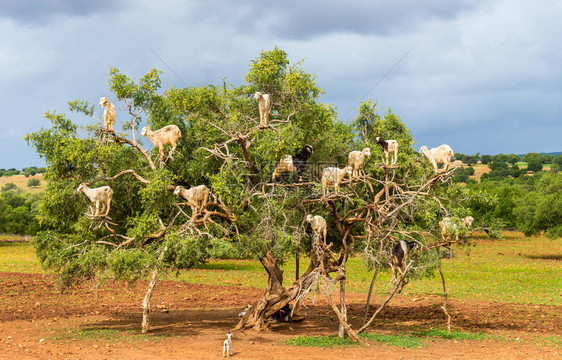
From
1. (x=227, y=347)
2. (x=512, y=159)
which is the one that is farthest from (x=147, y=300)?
(x=512, y=159)

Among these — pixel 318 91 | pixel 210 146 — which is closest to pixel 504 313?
pixel 318 91

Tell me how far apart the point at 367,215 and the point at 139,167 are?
6.65 metres

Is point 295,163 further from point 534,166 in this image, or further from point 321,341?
point 534,166

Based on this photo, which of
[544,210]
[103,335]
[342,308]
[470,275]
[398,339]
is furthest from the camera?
[544,210]

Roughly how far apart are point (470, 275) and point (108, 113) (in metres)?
24.7

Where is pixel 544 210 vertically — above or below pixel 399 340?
above

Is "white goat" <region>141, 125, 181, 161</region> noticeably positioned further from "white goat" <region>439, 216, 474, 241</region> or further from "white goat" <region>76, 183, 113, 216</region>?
"white goat" <region>439, 216, 474, 241</region>

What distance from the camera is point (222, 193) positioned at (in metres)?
13.3

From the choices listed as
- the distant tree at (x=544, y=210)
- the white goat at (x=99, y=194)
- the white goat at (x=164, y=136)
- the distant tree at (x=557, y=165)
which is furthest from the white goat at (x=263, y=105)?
the distant tree at (x=557, y=165)

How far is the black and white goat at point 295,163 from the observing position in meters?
13.1

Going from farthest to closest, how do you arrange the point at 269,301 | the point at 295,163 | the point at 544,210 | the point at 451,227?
the point at 544,210 → the point at 269,301 → the point at 295,163 → the point at 451,227

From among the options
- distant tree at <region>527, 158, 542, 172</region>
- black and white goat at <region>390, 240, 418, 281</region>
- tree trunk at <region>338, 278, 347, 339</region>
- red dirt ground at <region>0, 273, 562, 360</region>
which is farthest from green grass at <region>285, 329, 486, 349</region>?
distant tree at <region>527, 158, 542, 172</region>

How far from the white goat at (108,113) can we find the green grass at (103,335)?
5604 mm

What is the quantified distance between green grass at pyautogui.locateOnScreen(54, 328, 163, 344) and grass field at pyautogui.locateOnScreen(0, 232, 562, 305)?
6.86 metres
